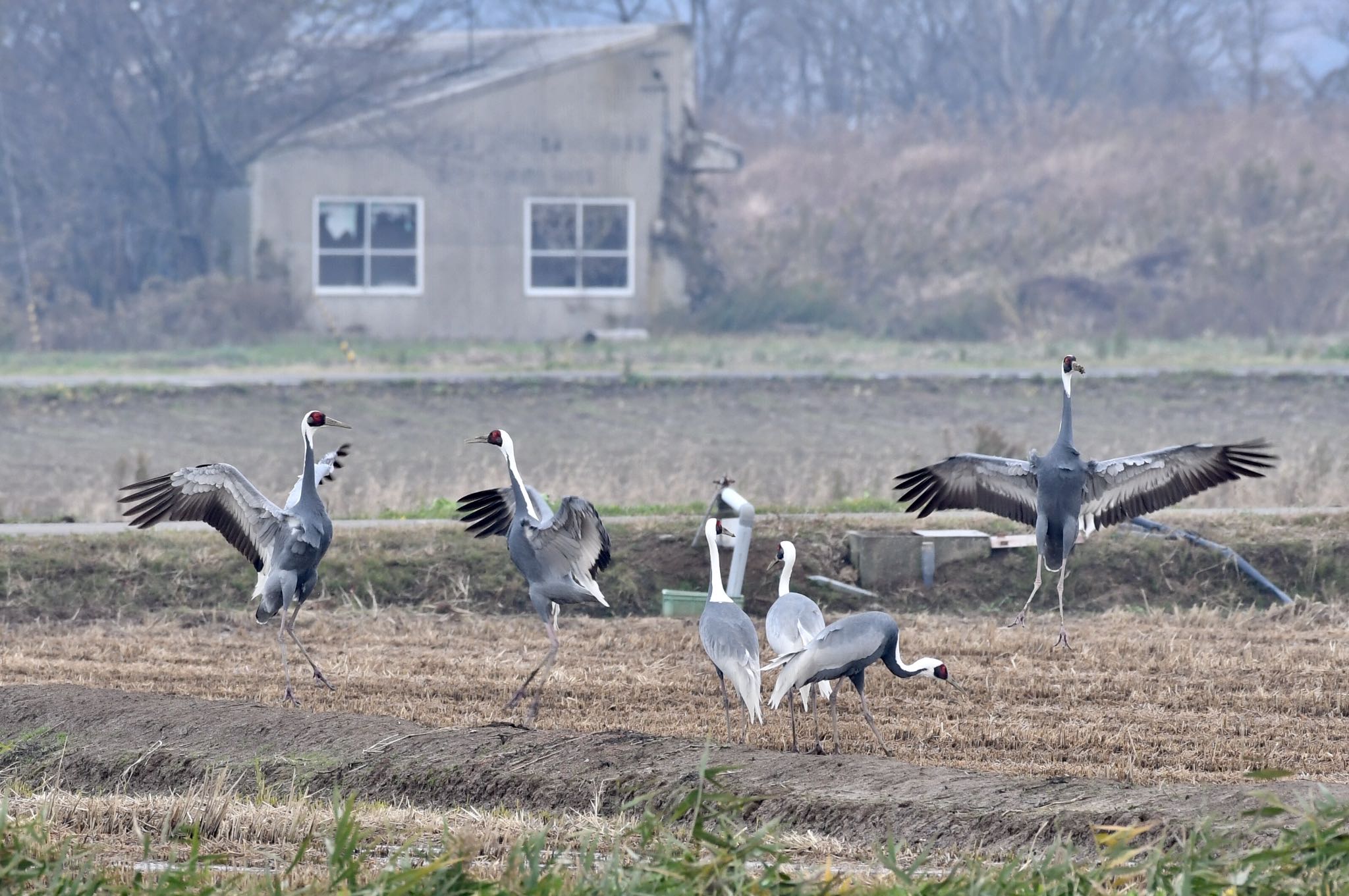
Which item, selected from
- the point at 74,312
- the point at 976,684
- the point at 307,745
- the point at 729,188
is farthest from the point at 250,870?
the point at 729,188

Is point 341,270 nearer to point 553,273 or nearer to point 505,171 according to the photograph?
point 505,171

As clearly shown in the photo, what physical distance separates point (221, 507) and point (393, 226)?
23.7 meters

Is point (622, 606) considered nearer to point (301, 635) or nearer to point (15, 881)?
point (301, 635)

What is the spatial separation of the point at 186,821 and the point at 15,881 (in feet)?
5.45

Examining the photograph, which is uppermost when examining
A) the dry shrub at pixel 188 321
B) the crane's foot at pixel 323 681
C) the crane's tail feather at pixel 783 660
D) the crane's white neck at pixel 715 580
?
the dry shrub at pixel 188 321

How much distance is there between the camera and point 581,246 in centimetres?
3369

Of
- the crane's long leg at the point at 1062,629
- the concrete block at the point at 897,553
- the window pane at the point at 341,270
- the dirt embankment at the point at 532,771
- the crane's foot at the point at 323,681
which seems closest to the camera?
the dirt embankment at the point at 532,771

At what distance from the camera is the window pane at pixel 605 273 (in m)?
34.2

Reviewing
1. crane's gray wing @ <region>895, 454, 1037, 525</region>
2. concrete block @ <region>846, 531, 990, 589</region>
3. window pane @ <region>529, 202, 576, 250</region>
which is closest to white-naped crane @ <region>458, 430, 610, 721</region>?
crane's gray wing @ <region>895, 454, 1037, 525</region>

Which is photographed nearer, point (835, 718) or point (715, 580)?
point (835, 718)

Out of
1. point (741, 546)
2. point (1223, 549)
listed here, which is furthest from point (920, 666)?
point (1223, 549)

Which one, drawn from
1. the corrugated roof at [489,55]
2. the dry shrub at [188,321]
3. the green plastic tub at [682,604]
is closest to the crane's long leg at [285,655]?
the green plastic tub at [682,604]

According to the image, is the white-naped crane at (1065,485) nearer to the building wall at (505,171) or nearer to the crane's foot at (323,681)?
the crane's foot at (323,681)

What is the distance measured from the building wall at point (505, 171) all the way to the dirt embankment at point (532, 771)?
2438 centimetres
